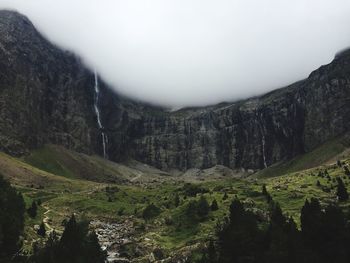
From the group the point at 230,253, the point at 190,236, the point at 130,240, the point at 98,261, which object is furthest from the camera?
the point at 130,240

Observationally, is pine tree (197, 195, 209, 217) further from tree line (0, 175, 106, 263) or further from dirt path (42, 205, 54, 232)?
dirt path (42, 205, 54, 232)

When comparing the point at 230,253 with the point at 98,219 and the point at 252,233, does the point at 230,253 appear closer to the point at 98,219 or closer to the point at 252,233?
the point at 252,233

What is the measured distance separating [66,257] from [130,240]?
34.9m

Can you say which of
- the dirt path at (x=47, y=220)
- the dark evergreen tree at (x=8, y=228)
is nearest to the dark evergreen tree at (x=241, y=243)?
the dark evergreen tree at (x=8, y=228)

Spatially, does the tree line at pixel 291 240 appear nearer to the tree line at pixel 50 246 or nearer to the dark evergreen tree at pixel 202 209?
the tree line at pixel 50 246

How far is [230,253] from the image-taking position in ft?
243

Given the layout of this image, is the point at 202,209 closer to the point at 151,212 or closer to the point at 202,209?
the point at 202,209

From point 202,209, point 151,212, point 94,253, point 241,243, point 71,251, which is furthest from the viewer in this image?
point 151,212

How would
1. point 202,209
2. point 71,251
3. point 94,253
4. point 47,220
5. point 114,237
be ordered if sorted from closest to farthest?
1. point 71,251
2. point 94,253
3. point 202,209
4. point 114,237
5. point 47,220

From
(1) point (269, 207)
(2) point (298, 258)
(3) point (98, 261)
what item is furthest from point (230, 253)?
(1) point (269, 207)

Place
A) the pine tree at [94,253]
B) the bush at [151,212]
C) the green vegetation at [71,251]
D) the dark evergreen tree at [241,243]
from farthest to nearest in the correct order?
the bush at [151,212], the pine tree at [94,253], the dark evergreen tree at [241,243], the green vegetation at [71,251]

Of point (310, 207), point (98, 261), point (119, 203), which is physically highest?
point (119, 203)

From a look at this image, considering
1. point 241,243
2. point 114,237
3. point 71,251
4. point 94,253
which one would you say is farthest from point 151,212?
point 241,243

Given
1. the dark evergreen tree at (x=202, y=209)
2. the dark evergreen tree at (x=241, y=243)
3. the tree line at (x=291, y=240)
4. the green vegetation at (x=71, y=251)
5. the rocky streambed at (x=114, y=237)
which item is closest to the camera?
the tree line at (x=291, y=240)
